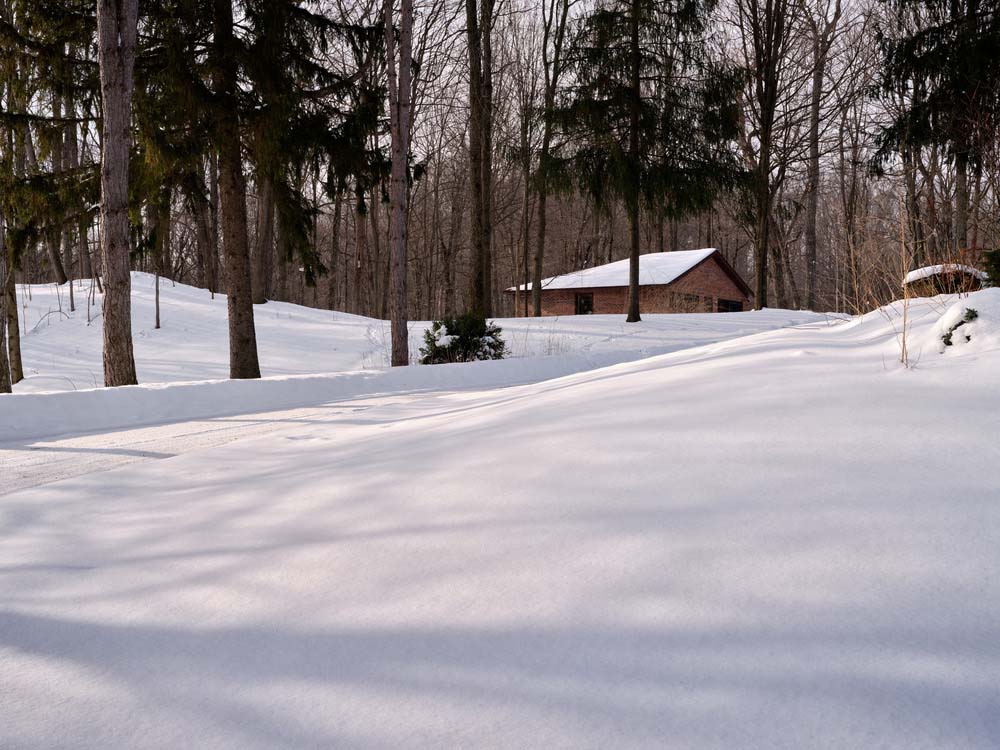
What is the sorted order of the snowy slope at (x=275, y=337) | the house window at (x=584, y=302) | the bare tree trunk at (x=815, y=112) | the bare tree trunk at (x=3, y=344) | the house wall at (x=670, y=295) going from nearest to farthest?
the bare tree trunk at (x=3, y=344) < the snowy slope at (x=275, y=337) < the bare tree trunk at (x=815, y=112) < the house wall at (x=670, y=295) < the house window at (x=584, y=302)

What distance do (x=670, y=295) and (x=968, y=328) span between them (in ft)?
77.4

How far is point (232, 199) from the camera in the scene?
10250 mm

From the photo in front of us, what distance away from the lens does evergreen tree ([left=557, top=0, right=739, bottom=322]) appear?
17297mm

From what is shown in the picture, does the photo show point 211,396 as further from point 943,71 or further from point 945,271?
point 943,71

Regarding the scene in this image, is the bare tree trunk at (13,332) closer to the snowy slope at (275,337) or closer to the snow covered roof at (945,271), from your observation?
the snowy slope at (275,337)

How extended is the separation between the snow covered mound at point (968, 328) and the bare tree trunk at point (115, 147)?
8046mm

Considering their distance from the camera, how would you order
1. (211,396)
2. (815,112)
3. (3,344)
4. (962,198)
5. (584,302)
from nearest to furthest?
1. (211,396)
2. (3,344)
3. (962,198)
4. (815,112)
5. (584,302)

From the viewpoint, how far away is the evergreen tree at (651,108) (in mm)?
17297

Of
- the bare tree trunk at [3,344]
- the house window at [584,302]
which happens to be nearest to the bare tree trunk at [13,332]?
the bare tree trunk at [3,344]

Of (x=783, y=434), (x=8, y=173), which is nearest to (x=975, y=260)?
(x=783, y=434)

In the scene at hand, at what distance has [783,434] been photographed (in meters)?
2.50

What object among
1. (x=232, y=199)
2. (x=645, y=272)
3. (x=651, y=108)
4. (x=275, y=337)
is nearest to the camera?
(x=232, y=199)

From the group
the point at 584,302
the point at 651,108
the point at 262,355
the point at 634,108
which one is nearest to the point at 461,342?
the point at 262,355

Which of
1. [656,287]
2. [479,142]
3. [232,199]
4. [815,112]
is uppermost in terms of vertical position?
[815,112]
